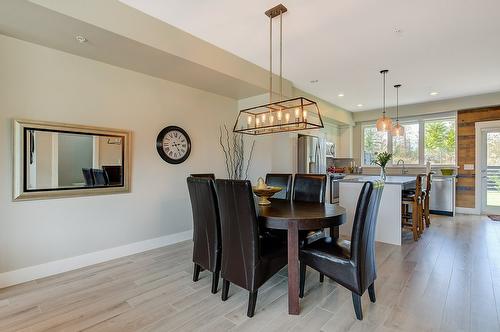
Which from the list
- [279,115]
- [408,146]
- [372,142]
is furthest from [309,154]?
[408,146]

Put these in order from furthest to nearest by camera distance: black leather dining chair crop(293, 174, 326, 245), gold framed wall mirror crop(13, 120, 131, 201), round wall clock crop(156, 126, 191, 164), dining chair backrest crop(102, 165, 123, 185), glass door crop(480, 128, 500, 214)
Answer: glass door crop(480, 128, 500, 214)
round wall clock crop(156, 126, 191, 164)
dining chair backrest crop(102, 165, 123, 185)
black leather dining chair crop(293, 174, 326, 245)
gold framed wall mirror crop(13, 120, 131, 201)

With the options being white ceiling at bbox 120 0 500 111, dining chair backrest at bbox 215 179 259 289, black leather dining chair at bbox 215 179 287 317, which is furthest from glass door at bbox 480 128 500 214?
dining chair backrest at bbox 215 179 259 289

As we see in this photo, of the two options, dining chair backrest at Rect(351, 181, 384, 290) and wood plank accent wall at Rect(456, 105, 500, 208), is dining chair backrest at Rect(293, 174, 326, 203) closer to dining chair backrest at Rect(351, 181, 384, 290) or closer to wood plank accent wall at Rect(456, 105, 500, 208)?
dining chair backrest at Rect(351, 181, 384, 290)

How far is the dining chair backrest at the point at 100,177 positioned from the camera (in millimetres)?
3138

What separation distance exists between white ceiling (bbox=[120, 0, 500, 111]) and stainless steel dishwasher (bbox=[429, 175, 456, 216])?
2196mm

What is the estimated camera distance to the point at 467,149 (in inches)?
229

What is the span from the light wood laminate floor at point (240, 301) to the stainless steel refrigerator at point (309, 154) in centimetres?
239

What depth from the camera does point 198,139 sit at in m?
4.30

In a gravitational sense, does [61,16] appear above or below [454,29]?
below

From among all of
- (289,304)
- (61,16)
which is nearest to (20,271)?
(61,16)

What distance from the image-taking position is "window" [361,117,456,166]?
6.12 m

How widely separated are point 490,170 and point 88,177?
7.78 m

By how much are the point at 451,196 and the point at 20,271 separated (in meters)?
7.68

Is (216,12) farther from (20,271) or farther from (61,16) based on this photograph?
(20,271)
